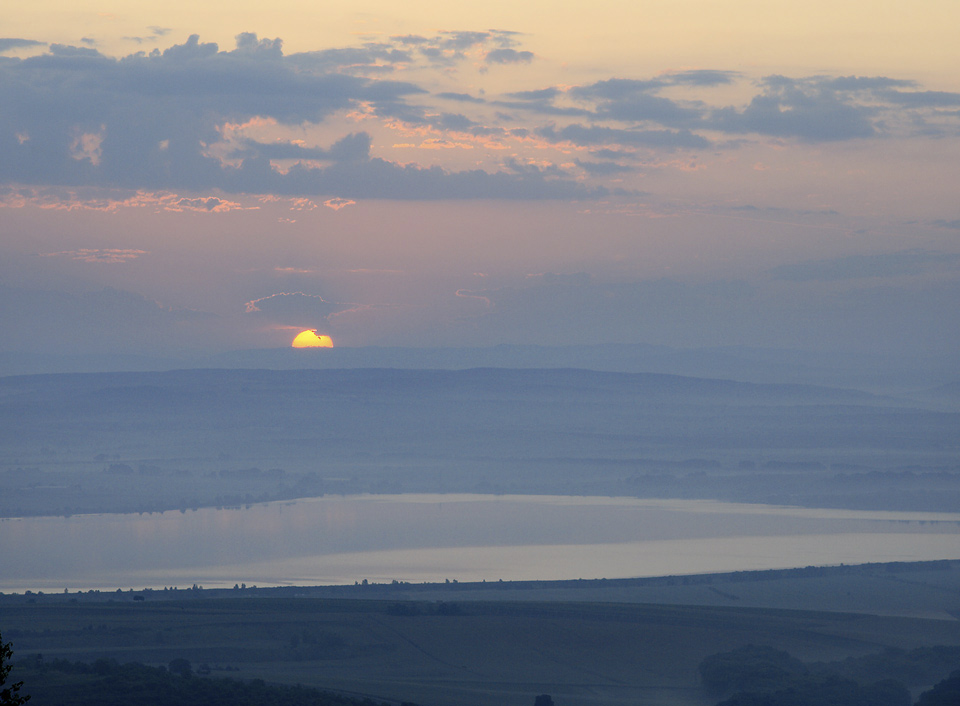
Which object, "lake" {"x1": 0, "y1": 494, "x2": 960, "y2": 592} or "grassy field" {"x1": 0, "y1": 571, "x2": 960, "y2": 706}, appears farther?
"lake" {"x1": 0, "y1": 494, "x2": 960, "y2": 592}

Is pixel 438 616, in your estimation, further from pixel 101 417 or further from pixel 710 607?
pixel 101 417

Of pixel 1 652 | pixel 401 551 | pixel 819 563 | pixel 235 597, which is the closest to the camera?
pixel 1 652

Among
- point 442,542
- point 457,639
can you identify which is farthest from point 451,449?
point 457,639

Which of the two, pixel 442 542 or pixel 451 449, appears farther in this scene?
pixel 451 449

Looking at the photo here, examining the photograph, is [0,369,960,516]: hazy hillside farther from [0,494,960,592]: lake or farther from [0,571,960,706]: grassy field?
[0,571,960,706]: grassy field

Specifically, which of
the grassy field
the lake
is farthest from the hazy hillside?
the grassy field

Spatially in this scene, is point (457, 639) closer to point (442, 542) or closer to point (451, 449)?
point (442, 542)

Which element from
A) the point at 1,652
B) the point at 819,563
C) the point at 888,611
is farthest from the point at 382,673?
the point at 819,563
